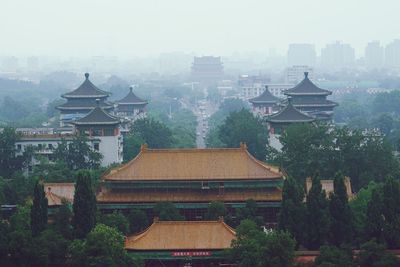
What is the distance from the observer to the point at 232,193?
30.5 meters

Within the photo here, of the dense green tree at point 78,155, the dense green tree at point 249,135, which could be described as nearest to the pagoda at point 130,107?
the dense green tree at point 249,135

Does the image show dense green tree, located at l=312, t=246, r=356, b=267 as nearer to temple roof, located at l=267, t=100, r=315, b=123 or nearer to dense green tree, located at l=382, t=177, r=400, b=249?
dense green tree, located at l=382, t=177, r=400, b=249

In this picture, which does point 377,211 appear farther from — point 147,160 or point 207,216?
point 147,160

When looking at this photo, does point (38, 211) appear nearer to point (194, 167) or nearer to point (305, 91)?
point (194, 167)

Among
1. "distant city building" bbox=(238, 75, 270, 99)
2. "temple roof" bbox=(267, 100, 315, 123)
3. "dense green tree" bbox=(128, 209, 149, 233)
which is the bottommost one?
Result: "distant city building" bbox=(238, 75, 270, 99)

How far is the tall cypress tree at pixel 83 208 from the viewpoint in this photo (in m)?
27.0

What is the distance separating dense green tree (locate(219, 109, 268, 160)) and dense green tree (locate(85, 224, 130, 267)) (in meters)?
24.6

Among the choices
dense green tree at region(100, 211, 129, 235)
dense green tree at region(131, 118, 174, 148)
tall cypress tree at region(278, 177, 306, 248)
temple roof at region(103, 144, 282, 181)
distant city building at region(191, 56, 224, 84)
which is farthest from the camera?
distant city building at region(191, 56, 224, 84)

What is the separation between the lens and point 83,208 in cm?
2705

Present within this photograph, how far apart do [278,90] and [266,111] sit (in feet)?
155

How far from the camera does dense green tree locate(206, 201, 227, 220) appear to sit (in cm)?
2902

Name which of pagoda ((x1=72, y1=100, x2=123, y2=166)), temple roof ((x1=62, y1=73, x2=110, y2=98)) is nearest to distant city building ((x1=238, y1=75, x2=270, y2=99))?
temple roof ((x1=62, y1=73, x2=110, y2=98))

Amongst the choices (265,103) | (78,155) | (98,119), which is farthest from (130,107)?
(78,155)

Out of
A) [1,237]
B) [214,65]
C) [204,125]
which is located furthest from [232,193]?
[214,65]
